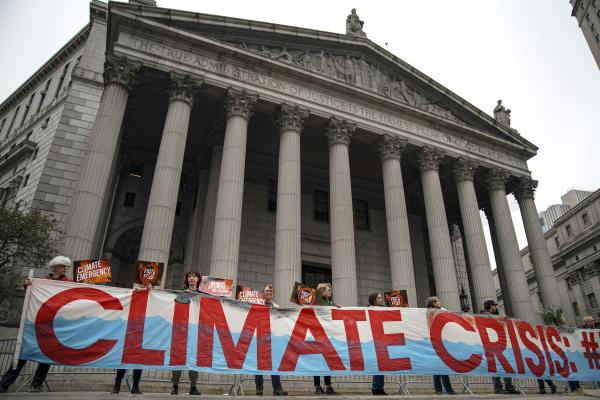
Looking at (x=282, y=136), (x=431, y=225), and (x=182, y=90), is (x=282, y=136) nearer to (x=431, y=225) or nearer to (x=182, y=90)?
(x=182, y=90)

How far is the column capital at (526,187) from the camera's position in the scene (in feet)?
94.3

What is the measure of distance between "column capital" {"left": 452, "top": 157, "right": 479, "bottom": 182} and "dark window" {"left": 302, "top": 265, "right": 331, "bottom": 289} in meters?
10.2

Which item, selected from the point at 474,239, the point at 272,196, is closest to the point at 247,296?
the point at 272,196

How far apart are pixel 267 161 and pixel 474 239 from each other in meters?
13.7

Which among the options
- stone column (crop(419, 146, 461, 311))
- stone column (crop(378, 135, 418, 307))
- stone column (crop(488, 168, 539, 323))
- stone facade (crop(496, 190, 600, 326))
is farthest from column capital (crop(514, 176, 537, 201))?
stone facade (crop(496, 190, 600, 326))

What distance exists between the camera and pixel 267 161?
27953 mm

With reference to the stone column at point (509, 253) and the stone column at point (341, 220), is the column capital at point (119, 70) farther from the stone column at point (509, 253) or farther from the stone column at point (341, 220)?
the stone column at point (509, 253)

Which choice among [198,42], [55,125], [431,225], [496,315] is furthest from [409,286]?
[55,125]

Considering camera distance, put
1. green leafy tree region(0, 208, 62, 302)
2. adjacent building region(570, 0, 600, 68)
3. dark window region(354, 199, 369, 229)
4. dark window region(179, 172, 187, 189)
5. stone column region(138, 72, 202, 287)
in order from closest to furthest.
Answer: green leafy tree region(0, 208, 62, 302) → stone column region(138, 72, 202, 287) → dark window region(179, 172, 187, 189) → dark window region(354, 199, 369, 229) → adjacent building region(570, 0, 600, 68)

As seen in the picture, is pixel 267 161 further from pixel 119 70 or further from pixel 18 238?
pixel 18 238

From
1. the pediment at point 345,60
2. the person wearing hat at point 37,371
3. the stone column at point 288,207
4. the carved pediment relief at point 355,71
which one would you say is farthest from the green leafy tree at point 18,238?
the carved pediment relief at point 355,71

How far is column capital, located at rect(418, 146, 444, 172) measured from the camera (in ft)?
82.2

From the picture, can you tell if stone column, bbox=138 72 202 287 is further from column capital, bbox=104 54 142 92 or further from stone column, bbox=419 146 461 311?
stone column, bbox=419 146 461 311

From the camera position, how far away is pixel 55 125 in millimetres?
27328
